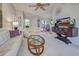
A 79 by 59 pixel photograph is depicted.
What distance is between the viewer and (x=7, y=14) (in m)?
2.05

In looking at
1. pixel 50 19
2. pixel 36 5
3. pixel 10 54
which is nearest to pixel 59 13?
pixel 50 19

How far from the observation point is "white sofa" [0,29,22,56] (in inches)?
79.0

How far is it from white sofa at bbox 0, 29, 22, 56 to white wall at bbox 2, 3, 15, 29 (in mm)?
84

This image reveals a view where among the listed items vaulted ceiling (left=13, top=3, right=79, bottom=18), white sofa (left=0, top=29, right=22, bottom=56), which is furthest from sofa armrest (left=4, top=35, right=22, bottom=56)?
vaulted ceiling (left=13, top=3, right=79, bottom=18)

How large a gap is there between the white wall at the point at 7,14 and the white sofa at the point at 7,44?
0.08 meters

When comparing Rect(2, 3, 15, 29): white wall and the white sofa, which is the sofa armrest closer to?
the white sofa

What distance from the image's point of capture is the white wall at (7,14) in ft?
6.70

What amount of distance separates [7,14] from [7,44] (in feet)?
1.34

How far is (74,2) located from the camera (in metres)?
2.08

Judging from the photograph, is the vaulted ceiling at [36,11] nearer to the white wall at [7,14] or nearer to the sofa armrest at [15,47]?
the white wall at [7,14]

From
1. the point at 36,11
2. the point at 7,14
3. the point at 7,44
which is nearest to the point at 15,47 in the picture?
the point at 7,44

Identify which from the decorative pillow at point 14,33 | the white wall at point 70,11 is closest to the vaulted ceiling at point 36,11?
the white wall at point 70,11

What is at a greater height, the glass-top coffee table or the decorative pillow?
the decorative pillow

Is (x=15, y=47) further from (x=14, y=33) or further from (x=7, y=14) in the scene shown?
(x=7, y=14)
